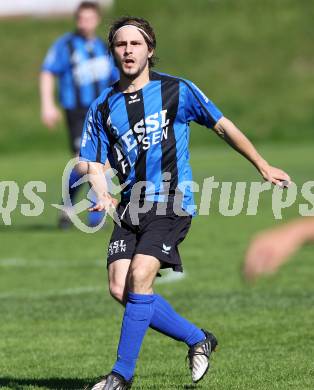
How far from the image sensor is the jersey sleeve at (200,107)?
634 cm

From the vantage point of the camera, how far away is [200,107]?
6.36 m

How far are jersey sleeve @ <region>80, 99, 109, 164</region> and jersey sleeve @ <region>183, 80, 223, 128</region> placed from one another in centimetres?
49

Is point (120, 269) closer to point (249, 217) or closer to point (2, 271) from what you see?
point (2, 271)

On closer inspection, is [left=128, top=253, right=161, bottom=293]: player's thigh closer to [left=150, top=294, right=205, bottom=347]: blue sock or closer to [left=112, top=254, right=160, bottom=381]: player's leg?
[left=112, top=254, right=160, bottom=381]: player's leg

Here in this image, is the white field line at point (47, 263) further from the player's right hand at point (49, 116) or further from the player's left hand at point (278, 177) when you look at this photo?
the player's left hand at point (278, 177)

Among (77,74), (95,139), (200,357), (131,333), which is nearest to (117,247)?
(131,333)

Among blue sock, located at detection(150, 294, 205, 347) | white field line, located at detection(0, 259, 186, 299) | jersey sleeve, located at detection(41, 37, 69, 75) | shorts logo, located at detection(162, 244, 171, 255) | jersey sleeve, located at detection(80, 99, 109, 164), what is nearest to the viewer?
shorts logo, located at detection(162, 244, 171, 255)

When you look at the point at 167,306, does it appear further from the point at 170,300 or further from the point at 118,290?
the point at 170,300

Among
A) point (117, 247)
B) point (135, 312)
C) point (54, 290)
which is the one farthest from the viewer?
point (54, 290)

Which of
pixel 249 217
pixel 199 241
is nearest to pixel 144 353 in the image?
pixel 199 241

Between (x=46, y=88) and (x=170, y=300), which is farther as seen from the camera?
(x=46, y=88)

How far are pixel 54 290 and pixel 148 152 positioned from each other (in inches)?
154

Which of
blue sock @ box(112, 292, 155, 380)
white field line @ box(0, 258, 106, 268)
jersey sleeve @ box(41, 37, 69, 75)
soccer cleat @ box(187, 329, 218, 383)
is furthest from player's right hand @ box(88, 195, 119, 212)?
jersey sleeve @ box(41, 37, 69, 75)

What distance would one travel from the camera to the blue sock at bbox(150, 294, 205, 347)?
6285 millimetres
